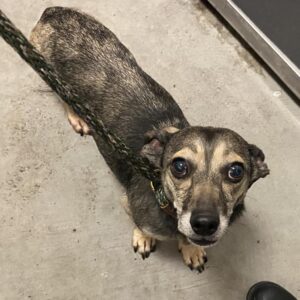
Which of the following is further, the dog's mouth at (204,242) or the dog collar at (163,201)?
the dog collar at (163,201)

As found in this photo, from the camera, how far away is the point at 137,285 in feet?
9.96

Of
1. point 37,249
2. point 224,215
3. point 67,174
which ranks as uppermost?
point 224,215

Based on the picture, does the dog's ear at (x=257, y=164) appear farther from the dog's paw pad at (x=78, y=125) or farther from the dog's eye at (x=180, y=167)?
the dog's paw pad at (x=78, y=125)

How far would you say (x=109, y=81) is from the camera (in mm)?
2900

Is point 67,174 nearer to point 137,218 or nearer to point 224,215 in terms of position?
point 137,218

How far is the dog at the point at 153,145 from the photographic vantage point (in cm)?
215

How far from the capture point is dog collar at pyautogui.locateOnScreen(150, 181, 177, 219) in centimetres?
240

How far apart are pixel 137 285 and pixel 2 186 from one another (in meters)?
1.23

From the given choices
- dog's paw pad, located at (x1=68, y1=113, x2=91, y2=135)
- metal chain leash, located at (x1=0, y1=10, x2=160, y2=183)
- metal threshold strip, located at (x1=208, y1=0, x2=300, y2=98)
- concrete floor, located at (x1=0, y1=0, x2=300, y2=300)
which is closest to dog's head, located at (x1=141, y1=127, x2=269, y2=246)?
metal chain leash, located at (x1=0, y1=10, x2=160, y2=183)

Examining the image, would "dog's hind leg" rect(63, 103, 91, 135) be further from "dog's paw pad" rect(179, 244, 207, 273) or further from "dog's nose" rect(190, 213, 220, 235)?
"dog's nose" rect(190, 213, 220, 235)

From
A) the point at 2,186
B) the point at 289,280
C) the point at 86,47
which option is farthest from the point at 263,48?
the point at 2,186

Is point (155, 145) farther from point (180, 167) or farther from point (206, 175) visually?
point (206, 175)

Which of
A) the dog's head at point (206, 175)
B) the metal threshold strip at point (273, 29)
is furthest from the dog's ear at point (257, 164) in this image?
the metal threshold strip at point (273, 29)

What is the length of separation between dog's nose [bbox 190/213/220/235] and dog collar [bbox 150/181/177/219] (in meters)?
0.34
